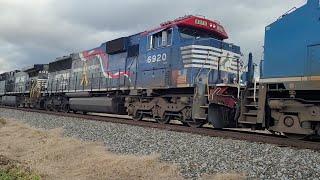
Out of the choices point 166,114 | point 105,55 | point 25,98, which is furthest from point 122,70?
point 25,98

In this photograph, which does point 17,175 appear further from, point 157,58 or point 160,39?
point 160,39

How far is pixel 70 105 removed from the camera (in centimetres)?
2327

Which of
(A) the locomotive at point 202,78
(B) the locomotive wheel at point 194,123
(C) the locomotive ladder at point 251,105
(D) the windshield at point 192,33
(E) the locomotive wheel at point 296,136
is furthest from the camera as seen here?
(D) the windshield at point 192,33

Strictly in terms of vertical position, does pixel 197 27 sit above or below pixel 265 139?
above

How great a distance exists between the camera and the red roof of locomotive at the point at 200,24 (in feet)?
48.1

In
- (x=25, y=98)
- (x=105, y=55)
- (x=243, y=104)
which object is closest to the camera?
(x=243, y=104)

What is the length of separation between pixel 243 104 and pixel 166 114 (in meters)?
4.46

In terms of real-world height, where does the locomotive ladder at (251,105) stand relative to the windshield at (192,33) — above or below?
below

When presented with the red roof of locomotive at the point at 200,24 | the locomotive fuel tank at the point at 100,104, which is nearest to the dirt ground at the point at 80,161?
the red roof of locomotive at the point at 200,24

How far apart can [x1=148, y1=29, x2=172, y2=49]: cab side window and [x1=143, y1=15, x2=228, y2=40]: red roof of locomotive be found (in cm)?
22

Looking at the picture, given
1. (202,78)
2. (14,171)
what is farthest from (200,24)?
(14,171)

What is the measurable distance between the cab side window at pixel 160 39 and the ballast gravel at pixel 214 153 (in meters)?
3.90

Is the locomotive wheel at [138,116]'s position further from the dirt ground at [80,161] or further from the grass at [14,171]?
the grass at [14,171]

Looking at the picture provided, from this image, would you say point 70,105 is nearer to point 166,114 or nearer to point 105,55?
point 105,55
